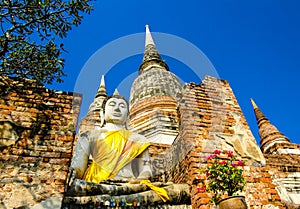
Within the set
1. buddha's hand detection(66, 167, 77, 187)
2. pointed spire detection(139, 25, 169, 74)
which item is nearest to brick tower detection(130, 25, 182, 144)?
pointed spire detection(139, 25, 169, 74)

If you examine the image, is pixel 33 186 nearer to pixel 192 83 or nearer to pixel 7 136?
pixel 7 136

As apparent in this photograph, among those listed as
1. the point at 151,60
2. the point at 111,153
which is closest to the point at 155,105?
the point at 151,60

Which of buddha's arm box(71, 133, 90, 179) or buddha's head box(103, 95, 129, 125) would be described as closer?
buddha's arm box(71, 133, 90, 179)

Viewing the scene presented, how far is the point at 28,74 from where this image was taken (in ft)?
15.7

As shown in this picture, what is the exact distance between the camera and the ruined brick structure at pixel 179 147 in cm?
342

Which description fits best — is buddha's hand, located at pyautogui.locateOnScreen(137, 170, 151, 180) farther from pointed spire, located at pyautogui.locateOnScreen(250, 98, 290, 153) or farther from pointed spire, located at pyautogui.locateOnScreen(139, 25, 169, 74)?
pointed spire, located at pyautogui.locateOnScreen(139, 25, 169, 74)

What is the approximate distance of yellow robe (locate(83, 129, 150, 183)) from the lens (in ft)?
14.2

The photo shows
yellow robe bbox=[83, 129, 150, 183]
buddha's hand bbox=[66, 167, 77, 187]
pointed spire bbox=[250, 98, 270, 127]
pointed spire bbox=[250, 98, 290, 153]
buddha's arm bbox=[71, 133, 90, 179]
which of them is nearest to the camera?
buddha's hand bbox=[66, 167, 77, 187]

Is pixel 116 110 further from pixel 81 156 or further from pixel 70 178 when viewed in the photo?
pixel 70 178

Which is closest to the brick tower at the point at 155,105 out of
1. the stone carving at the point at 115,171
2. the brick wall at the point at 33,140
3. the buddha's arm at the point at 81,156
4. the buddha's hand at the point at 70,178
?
the stone carving at the point at 115,171

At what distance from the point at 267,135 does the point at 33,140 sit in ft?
37.0

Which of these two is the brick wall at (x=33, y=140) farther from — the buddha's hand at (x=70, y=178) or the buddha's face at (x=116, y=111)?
the buddha's face at (x=116, y=111)

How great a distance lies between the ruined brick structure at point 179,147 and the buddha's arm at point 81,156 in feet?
1.98

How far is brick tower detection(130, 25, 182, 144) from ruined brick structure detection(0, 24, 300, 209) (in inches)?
156
